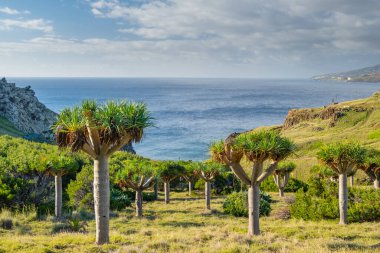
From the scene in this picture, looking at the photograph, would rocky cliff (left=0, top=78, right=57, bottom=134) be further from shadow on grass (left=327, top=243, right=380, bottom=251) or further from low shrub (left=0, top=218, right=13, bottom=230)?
shadow on grass (left=327, top=243, right=380, bottom=251)

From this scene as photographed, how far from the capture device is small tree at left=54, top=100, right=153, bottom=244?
1386cm

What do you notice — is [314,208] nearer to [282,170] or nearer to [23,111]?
[282,170]

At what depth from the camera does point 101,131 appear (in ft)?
46.6

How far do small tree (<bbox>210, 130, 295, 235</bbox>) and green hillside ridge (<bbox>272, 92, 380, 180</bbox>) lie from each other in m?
71.0

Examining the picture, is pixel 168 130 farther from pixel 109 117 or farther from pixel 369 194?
pixel 109 117

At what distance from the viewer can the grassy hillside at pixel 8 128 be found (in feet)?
235

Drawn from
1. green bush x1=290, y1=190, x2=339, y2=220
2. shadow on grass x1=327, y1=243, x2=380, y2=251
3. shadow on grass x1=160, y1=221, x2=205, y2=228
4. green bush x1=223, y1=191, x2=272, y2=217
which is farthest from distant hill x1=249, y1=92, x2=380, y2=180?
shadow on grass x1=327, y1=243, x2=380, y2=251

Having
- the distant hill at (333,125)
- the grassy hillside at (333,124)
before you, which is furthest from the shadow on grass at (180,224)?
the grassy hillside at (333,124)

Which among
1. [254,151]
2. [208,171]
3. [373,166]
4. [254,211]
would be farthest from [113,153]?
[373,166]

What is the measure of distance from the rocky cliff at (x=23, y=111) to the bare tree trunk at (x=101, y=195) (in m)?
76.0

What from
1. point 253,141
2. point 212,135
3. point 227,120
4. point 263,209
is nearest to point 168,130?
→ point 212,135

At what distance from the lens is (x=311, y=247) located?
14.1 meters

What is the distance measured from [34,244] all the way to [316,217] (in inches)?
838

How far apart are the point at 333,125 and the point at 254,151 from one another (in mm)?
110148
